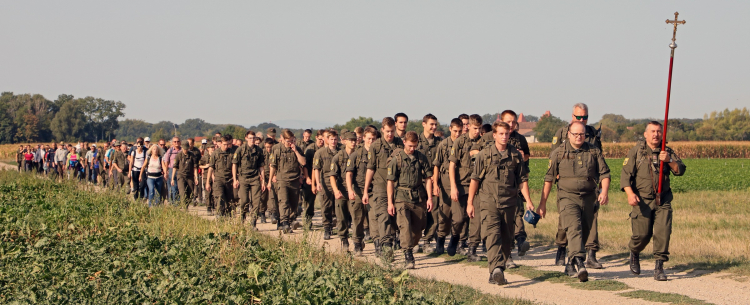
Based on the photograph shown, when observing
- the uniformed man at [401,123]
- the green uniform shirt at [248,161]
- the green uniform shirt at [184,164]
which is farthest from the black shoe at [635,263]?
the green uniform shirt at [184,164]

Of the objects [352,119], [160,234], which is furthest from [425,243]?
[352,119]

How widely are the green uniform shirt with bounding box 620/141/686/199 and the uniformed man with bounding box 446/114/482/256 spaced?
2168 mm

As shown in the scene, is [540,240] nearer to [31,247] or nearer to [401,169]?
[401,169]

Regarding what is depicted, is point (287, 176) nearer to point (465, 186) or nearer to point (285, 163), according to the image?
point (285, 163)

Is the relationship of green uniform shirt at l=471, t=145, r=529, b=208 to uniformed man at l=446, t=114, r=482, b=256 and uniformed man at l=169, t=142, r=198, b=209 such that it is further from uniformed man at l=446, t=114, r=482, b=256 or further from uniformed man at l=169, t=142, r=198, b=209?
uniformed man at l=169, t=142, r=198, b=209

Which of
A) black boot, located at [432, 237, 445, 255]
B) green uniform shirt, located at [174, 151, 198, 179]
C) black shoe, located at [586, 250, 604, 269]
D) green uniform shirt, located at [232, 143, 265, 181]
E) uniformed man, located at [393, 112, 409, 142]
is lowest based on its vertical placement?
black boot, located at [432, 237, 445, 255]

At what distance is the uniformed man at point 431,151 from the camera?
11.0 metres

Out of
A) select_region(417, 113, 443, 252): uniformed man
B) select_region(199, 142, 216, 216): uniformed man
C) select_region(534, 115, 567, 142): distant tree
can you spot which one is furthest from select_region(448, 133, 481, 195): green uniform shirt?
select_region(534, 115, 567, 142): distant tree

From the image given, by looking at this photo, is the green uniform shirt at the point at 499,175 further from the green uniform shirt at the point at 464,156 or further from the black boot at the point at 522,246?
the black boot at the point at 522,246

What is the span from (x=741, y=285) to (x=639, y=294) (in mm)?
1443

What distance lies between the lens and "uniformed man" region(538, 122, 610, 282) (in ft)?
28.0

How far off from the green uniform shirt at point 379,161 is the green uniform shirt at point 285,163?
3.37 meters

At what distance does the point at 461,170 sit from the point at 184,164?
347 inches

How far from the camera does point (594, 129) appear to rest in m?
9.58
